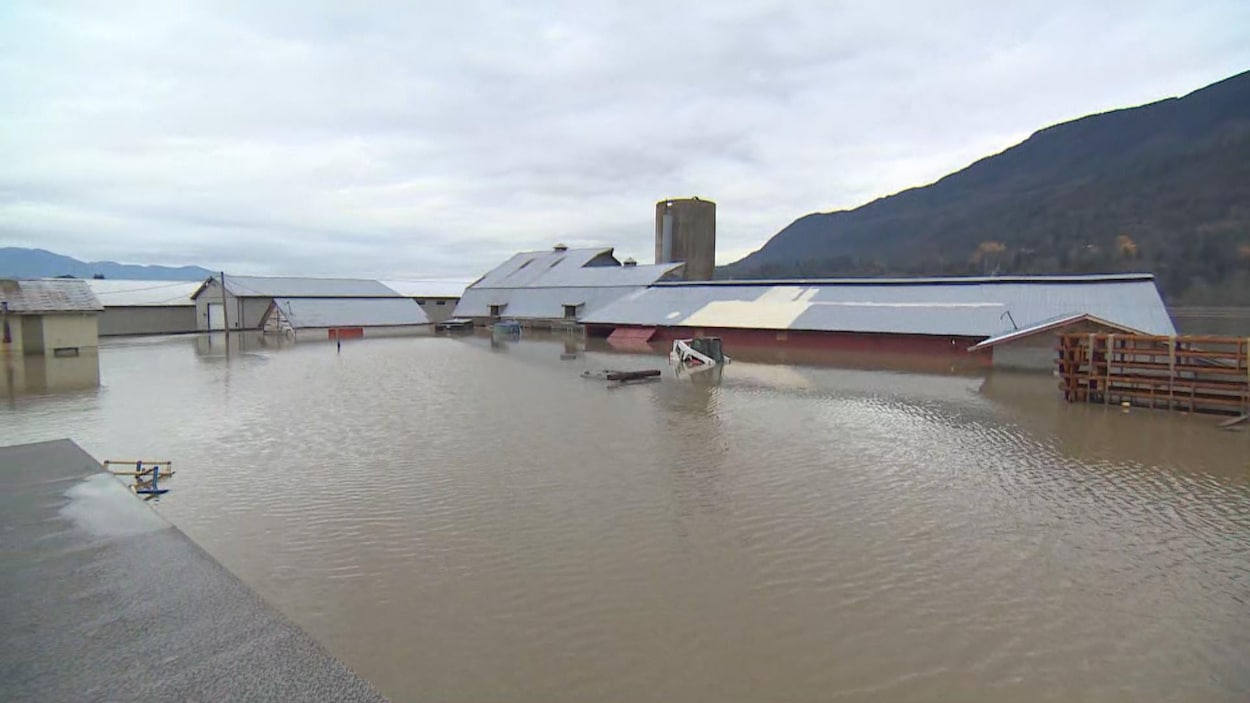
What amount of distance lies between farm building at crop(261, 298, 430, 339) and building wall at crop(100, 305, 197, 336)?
5561mm

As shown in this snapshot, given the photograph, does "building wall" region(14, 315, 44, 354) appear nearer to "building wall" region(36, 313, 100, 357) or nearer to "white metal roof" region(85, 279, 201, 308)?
"building wall" region(36, 313, 100, 357)

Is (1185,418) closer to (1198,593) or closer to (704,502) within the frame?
(1198,593)

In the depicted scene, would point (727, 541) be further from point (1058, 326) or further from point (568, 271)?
point (568, 271)

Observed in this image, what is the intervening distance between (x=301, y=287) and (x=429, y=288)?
12.9 metres

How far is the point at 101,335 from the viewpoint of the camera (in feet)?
139

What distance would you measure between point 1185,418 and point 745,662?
15086 mm

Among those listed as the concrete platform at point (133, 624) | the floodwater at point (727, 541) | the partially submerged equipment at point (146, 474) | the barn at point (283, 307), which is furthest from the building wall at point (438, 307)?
the concrete platform at point (133, 624)

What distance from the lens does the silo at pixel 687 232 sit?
195 feet

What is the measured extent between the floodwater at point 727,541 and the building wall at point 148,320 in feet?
110

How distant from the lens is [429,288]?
62.8m

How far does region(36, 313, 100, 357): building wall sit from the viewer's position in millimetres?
28453

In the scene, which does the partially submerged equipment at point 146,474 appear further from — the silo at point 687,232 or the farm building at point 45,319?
the silo at point 687,232

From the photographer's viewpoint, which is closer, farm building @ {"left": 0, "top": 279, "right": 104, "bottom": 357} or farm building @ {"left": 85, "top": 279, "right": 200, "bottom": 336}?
farm building @ {"left": 0, "top": 279, "right": 104, "bottom": 357}

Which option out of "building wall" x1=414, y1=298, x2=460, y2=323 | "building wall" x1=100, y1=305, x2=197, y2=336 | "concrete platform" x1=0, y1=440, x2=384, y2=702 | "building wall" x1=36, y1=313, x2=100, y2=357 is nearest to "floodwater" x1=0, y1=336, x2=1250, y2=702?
"concrete platform" x1=0, y1=440, x2=384, y2=702
